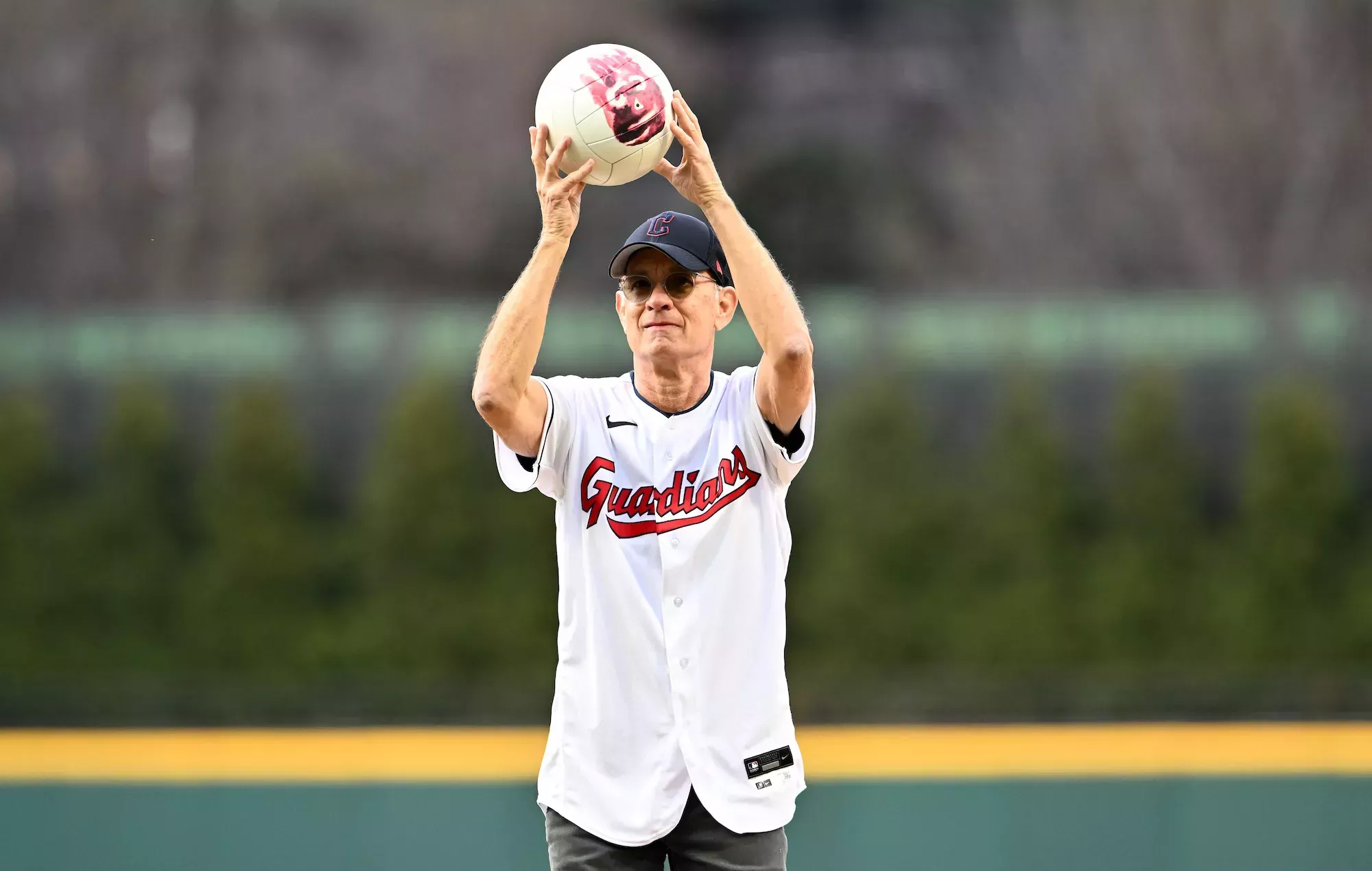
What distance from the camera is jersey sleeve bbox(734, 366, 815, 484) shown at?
9.93 ft

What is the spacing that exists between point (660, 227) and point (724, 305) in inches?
10.2

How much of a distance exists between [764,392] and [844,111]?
10808mm

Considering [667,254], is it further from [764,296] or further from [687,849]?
[687,849]

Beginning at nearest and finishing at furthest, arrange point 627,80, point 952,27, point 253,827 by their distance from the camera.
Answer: point 627,80 < point 253,827 < point 952,27

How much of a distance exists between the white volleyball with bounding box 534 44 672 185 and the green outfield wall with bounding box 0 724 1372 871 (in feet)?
10.8

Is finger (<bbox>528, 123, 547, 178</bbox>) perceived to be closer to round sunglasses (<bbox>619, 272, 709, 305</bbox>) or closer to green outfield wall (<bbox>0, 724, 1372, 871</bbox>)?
round sunglasses (<bbox>619, 272, 709, 305</bbox>)

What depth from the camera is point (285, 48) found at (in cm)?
1361

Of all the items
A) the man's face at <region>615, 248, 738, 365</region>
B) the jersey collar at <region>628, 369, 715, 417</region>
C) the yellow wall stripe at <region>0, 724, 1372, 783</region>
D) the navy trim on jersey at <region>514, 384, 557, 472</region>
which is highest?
the man's face at <region>615, 248, 738, 365</region>

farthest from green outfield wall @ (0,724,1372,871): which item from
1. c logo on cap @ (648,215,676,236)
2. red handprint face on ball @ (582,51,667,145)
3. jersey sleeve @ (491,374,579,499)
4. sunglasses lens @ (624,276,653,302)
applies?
red handprint face on ball @ (582,51,667,145)

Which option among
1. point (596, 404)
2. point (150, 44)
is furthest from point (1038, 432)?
point (150, 44)

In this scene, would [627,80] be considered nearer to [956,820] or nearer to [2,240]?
[956,820]

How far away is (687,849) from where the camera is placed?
2941 millimetres

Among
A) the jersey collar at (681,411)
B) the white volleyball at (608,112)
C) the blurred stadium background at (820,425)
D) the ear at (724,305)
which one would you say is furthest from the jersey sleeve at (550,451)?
the blurred stadium background at (820,425)

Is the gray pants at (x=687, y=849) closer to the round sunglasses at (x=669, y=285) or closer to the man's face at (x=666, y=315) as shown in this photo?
the man's face at (x=666, y=315)
